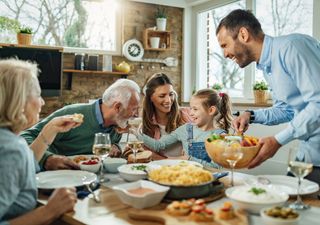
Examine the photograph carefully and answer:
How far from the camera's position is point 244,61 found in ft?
6.81

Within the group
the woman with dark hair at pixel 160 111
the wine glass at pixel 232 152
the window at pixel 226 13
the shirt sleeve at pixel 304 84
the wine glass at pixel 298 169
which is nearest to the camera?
the wine glass at pixel 298 169

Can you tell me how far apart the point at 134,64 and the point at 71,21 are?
3.74 ft

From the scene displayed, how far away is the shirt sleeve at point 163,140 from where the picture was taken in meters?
2.54

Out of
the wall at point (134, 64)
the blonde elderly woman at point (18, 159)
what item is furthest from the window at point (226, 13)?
the blonde elderly woman at point (18, 159)

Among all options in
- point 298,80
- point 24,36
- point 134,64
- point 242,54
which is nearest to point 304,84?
point 298,80

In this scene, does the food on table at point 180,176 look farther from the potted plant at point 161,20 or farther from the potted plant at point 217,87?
the potted plant at point 161,20

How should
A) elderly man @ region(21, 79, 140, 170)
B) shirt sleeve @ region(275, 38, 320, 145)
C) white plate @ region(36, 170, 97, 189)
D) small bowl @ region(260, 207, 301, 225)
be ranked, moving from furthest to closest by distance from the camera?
1. elderly man @ region(21, 79, 140, 170)
2. shirt sleeve @ region(275, 38, 320, 145)
3. white plate @ region(36, 170, 97, 189)
4. small bowl @ region(260, 207, 301, 225)

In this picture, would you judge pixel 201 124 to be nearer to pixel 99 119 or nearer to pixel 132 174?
pixel 99 119

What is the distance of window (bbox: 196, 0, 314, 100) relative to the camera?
4562mm

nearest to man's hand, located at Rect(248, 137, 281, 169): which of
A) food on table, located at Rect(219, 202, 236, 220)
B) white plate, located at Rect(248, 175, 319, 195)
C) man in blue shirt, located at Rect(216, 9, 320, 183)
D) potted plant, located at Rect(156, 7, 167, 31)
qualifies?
man in blue shirt, located at Rect(216, 9, 320, 183)

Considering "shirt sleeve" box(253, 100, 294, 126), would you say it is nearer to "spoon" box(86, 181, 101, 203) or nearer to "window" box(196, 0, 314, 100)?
"spoon" box(86, 181, 101, 203)

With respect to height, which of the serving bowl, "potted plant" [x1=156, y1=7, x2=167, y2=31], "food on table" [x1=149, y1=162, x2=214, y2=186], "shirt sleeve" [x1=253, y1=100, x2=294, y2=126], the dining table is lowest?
the dining table

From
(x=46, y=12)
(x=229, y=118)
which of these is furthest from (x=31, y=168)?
(x=46, y=12)

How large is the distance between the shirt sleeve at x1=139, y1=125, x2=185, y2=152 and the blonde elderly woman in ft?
4.07
